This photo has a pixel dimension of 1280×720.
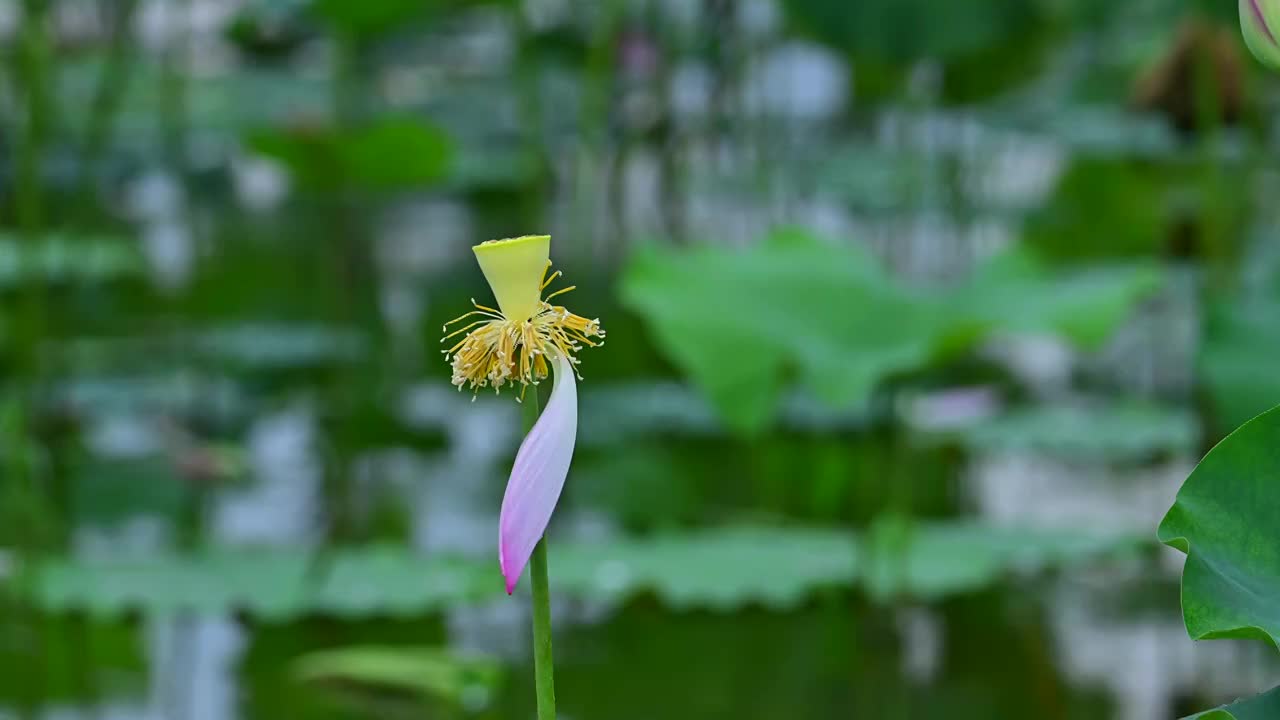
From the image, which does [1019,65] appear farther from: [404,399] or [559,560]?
[559,560]

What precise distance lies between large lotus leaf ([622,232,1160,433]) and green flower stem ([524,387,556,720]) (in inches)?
32.2

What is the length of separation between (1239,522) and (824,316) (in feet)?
2.91

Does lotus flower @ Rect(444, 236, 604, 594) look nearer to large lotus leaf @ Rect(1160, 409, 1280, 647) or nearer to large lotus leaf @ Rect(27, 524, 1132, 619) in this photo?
large lotus leaf @ Rect(1160, 409, 1280, 647)

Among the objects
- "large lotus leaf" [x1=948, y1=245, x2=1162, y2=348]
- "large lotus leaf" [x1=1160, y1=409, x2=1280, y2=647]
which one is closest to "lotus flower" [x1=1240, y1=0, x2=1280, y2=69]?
"large lotus leaf" [x1=1160, y1=409, x2=1280, y2=647]

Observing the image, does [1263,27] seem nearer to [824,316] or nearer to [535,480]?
[535,480]

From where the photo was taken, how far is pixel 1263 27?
600mm

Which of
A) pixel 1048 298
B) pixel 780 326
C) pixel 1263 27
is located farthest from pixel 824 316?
pixel 1263 27

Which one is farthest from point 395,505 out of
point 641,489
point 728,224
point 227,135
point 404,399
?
point 728,224

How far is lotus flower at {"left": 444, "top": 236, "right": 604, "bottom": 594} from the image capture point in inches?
18.2

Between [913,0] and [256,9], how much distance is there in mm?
1333

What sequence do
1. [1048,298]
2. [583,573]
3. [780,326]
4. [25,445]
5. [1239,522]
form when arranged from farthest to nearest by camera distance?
[25,445]
[583,573]
[1048,298]
[780,326]
[1239,522]

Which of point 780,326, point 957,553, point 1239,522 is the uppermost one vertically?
point 780,326

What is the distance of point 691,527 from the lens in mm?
2273

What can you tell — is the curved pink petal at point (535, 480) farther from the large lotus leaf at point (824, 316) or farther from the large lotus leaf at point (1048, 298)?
the large lotus leaf at point (1048, 298)
